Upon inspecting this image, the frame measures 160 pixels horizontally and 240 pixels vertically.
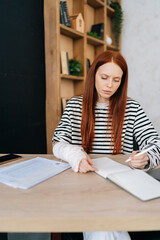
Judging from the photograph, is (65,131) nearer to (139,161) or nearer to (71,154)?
(71,154)

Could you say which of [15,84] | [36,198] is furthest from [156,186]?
[15,84]

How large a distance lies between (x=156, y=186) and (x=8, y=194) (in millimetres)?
529

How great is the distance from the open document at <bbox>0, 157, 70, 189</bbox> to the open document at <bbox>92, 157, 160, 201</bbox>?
0.20m

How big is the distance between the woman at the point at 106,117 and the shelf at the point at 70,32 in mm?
1134

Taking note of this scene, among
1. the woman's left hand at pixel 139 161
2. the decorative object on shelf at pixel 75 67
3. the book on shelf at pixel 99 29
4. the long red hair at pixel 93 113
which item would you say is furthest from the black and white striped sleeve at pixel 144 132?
the book on shelf at pixel 99 29

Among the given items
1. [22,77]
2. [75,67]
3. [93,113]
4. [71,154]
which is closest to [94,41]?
[75,67]

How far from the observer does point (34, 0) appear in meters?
2.12

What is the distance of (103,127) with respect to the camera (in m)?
1.45

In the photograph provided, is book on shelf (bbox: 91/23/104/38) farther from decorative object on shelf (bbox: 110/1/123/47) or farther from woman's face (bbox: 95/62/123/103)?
woman's face (bbox: 95/62/123/103)

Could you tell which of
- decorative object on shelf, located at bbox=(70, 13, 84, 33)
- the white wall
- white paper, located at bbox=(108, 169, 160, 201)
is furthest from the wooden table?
the white wall

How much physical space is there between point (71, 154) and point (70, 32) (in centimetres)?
189

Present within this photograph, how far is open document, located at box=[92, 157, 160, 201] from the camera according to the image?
69 cm

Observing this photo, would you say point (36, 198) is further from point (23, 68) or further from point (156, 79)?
point (156, 79)

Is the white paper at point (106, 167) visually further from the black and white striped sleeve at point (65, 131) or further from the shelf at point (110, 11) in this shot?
the shelf at point (110, 11)
